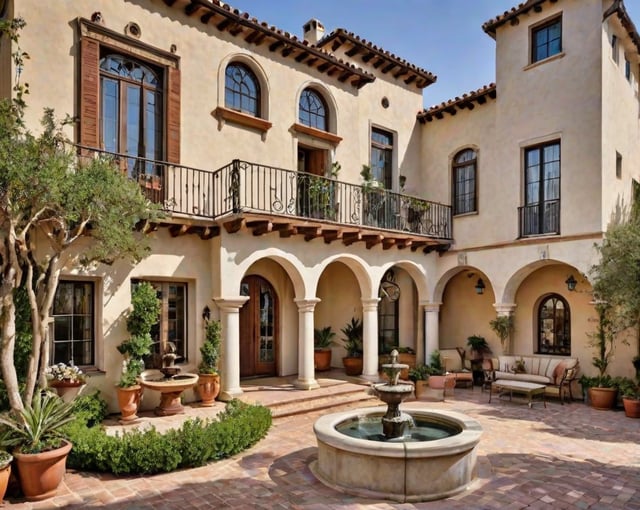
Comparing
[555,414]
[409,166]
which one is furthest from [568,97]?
[555,414]

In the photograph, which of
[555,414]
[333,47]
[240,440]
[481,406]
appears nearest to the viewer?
[240,440]

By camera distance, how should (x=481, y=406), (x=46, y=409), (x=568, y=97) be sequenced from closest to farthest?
(x=46, y=409), (x=481, y=406), (x=568, y=97)

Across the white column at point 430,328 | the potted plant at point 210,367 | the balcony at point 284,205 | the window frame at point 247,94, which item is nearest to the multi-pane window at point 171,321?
the potted plant at point 210,367

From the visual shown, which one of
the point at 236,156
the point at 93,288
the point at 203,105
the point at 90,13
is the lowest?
the point at 93,288

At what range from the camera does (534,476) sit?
7.40m

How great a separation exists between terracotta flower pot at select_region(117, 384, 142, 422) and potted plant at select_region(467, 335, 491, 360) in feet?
32.4

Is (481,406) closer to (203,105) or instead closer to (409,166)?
(409,166)

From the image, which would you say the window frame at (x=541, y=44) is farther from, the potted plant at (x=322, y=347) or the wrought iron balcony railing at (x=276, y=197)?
the potted plant at (x=322, y=347)

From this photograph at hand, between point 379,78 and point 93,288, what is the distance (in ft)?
35.6

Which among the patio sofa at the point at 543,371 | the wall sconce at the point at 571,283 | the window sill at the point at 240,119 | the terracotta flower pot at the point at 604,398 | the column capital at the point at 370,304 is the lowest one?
the terracotta flower pot at the point at 604,398

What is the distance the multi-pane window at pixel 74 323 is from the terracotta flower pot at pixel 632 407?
11.4 meters

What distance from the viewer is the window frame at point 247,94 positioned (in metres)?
12.8

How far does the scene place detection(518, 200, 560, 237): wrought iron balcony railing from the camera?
44.4ft

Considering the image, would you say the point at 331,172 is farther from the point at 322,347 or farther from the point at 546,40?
the point at 546,40
